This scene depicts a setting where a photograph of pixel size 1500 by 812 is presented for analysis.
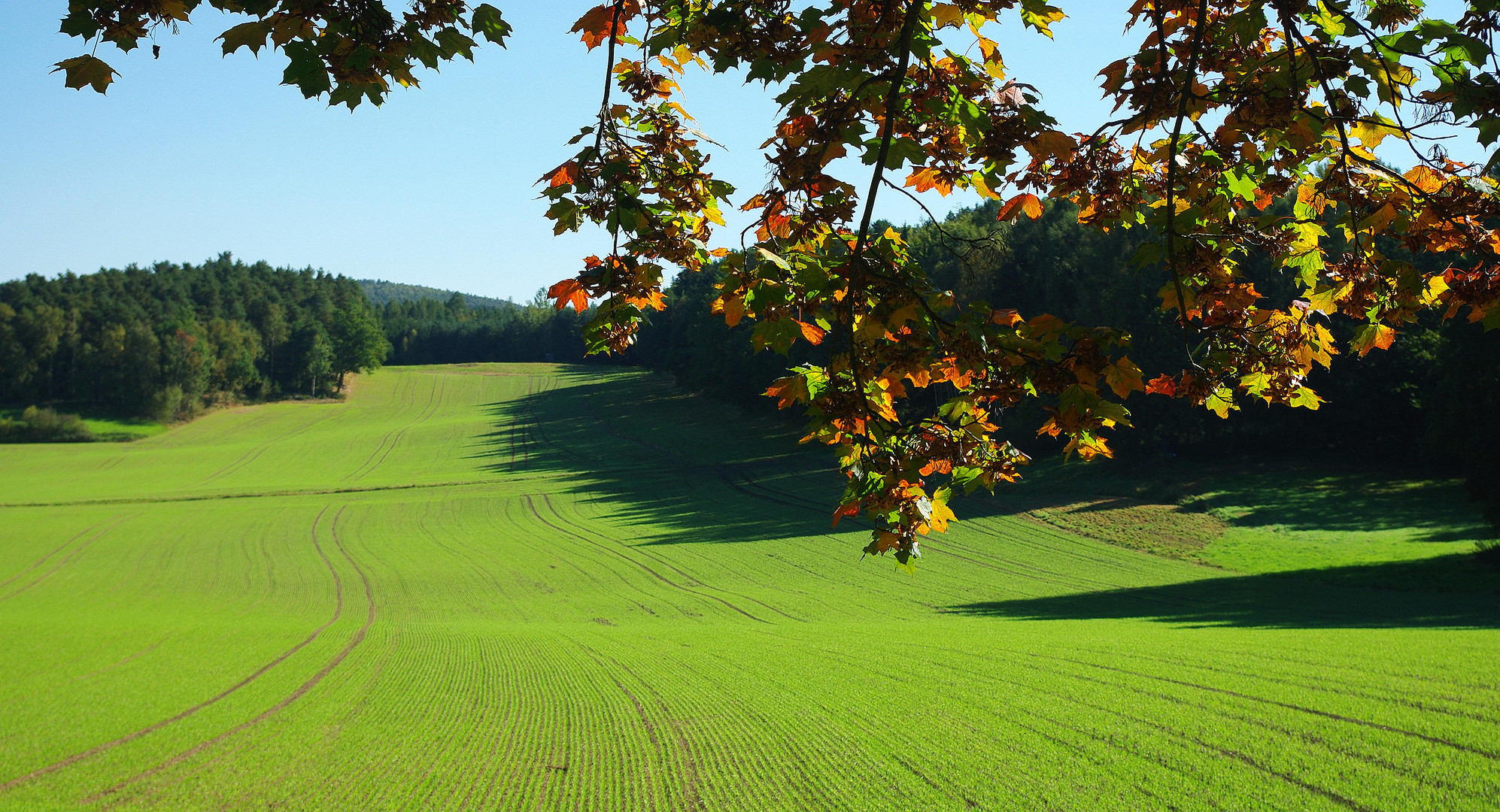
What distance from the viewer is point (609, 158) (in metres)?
3.11

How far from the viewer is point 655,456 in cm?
4834

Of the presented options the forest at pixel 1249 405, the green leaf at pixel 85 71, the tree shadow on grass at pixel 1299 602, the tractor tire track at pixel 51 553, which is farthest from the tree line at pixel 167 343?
the green leaf at pixel 85 71

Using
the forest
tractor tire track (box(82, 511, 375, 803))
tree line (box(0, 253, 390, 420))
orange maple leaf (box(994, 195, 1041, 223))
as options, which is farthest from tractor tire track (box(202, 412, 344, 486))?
orange maple leaf (box(994, 195, 1041, 223))

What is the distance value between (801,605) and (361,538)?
740 inches

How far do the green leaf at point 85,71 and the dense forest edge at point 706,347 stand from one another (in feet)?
5.38

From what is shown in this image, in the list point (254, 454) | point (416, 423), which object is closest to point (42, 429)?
point (254, 454)

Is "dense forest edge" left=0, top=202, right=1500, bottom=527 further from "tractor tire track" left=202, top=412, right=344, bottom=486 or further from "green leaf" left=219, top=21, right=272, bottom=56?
"tractor tire track" left=202, top=412, right=344, bottom=486

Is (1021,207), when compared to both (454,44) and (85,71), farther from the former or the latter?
(85,71)

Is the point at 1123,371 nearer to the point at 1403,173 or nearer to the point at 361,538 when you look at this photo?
the point at 1403,173

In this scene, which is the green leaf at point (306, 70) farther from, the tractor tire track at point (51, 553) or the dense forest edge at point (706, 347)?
the tractor tire track at point (51, 553)

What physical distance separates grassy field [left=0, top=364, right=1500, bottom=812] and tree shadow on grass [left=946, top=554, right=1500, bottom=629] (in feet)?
0.42

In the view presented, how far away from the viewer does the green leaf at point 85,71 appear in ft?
8.29

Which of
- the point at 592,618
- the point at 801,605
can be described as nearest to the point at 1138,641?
the point at 801,605

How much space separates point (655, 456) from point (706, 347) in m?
11.5
